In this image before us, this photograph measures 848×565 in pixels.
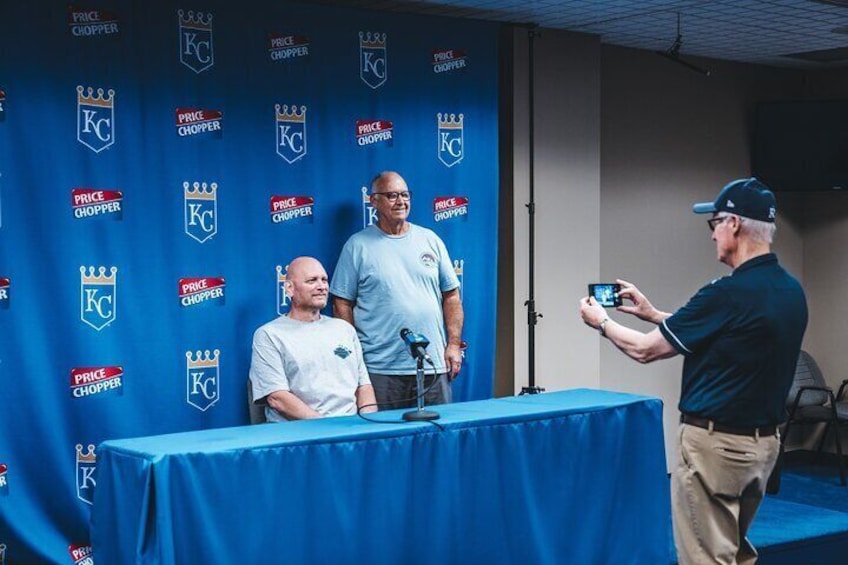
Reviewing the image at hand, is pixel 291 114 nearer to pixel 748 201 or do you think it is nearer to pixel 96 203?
pixel 96 203

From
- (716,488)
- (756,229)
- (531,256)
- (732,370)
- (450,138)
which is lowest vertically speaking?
(716,488)

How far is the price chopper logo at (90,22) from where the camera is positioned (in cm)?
459

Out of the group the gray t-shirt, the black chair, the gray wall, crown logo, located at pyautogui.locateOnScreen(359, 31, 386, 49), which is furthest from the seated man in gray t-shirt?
the black chair

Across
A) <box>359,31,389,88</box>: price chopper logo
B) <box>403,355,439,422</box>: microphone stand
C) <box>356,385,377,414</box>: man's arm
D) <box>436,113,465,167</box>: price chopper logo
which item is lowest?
<box>356,385,377,414</box>: man's arm

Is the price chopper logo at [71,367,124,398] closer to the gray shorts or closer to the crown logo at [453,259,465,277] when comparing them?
the gray shorts

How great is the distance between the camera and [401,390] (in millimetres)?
5227

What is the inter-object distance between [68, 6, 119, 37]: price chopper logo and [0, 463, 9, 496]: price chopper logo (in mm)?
1676

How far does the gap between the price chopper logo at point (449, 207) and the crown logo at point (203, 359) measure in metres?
1.30

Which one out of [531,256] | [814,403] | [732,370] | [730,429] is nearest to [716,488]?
[730,429]

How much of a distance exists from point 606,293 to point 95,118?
2.10m

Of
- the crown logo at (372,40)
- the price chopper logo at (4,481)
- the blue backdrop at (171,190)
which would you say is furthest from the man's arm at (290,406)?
the crown logo at (372,40)

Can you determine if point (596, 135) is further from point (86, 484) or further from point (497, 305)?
point (86, 484)

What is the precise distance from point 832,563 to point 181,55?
369 centimetres

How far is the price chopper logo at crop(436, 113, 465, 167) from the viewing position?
18.5 ft
